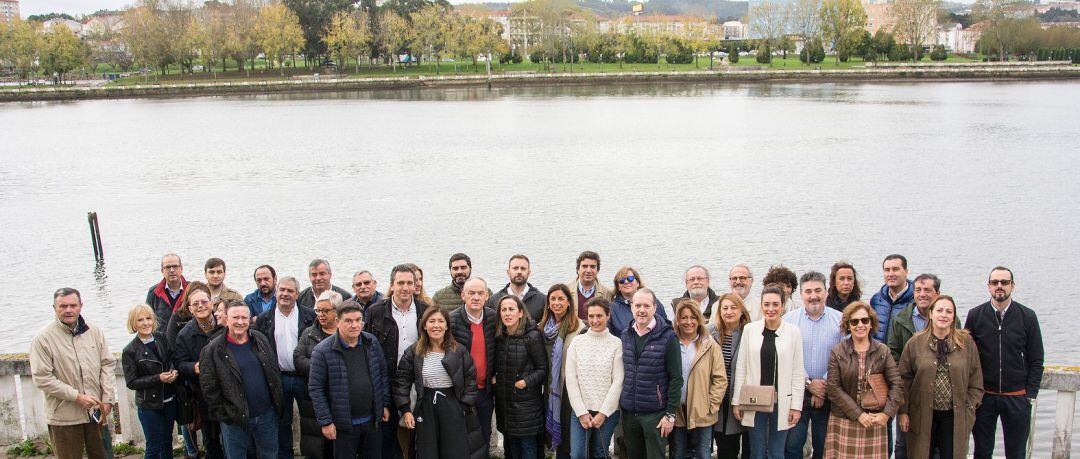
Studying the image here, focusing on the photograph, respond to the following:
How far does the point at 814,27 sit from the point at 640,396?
427ft

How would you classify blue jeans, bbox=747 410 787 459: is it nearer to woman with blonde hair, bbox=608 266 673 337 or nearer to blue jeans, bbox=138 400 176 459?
woman with blonde hair, bbox=608 266 673 337

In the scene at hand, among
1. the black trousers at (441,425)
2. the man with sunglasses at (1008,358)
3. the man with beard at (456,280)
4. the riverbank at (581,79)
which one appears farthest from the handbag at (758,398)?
the riverbank at (581,79)

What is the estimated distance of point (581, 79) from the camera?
103375 millimetres

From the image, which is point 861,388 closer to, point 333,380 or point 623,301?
point 623,301

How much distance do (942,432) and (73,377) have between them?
6757 millimetres

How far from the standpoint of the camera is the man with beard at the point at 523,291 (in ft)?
25.2

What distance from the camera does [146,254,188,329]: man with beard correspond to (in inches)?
335

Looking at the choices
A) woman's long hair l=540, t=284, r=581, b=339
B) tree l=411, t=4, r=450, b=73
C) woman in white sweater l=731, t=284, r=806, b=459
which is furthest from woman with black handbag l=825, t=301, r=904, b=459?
tree l=411, t=4, r=450, b=73

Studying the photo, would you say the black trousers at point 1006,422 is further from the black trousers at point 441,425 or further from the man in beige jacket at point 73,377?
the man in beige jacket at point 73,377

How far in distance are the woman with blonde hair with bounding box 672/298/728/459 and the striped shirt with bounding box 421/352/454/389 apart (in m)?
1.81

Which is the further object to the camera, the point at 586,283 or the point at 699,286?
the point at 586,283

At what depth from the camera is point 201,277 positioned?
66.4ft

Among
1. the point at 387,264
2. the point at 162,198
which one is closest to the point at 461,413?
the point at 387,264

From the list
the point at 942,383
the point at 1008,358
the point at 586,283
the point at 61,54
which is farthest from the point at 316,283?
the point at 61,54
